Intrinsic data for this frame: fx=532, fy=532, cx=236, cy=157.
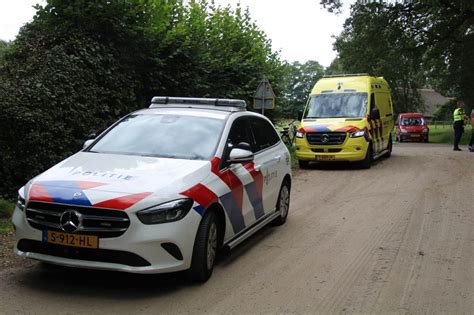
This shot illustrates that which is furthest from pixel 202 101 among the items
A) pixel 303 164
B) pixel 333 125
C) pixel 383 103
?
pixel 383 103

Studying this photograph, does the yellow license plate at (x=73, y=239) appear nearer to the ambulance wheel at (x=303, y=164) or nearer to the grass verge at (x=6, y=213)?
the grass verge at (x=6, y=213)

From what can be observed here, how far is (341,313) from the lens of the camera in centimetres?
453

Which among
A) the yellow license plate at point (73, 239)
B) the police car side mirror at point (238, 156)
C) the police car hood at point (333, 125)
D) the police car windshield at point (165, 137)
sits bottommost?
the yellow license plate at point (73, 239)

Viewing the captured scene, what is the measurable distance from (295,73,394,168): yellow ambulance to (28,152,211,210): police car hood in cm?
972

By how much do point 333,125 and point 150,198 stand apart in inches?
427

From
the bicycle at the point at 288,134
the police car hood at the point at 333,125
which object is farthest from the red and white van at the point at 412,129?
the police car hood at the point at 333,125

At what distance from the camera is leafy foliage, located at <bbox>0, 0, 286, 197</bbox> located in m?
8.50

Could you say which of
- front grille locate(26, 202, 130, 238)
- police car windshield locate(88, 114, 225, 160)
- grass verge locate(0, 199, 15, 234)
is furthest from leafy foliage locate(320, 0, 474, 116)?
front grille locate(26, 202, 130, 238)

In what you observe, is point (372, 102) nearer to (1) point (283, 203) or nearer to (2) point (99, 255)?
(1) point (283, 203)

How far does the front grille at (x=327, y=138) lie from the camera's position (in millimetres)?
14719

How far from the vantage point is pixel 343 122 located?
15.0 meters

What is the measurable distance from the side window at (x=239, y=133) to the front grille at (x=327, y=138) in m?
8.25

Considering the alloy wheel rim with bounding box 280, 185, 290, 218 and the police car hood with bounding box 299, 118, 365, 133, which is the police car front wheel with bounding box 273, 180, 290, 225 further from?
the police car hood with bounding box 299, 118, 365, 133

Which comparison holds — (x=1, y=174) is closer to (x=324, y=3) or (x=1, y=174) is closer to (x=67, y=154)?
(x=67, y=154)
